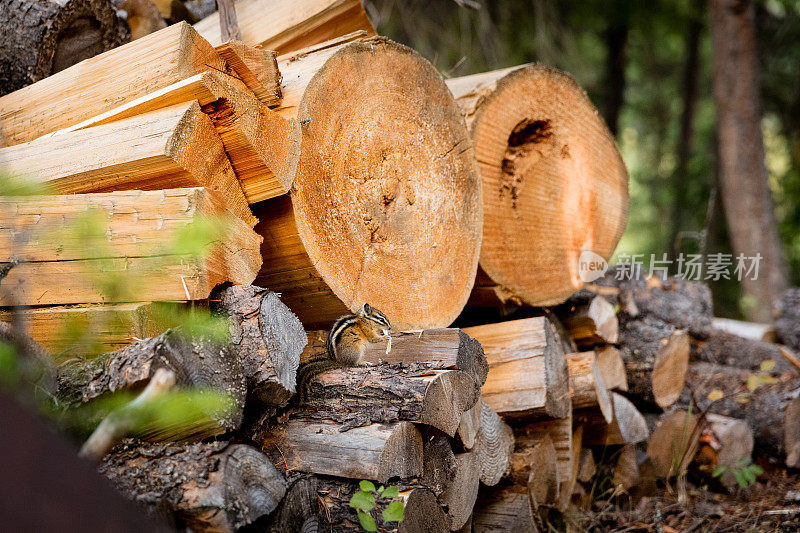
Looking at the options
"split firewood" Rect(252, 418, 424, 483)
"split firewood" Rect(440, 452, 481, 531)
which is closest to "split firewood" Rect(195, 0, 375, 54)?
"split firewood" Rect(252, 418, 424, 483)

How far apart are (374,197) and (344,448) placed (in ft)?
2.95

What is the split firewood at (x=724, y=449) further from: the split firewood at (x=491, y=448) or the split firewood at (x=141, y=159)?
the split firewood at (x=141, y=159)

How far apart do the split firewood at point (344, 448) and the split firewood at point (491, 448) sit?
51 cm

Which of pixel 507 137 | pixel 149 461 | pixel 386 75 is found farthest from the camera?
pixel 507 137

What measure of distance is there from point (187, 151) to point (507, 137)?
5.37ft

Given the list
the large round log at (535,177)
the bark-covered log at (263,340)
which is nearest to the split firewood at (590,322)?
the large round log at (535,177)

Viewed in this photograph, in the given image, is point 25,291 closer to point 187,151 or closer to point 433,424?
point 187,151

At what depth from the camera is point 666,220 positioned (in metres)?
10.4

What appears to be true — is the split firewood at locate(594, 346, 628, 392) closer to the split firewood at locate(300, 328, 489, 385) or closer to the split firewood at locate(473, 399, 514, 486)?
the split firewood at locate(473, 399, 514, 486)

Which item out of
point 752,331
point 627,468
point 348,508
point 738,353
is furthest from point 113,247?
point 752,331

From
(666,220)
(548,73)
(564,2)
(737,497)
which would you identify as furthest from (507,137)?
(666,220)

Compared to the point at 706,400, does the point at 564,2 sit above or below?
above

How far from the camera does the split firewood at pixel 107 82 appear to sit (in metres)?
1.85

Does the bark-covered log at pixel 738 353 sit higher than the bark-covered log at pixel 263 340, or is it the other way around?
the bark-covered log at pixel 263 340
